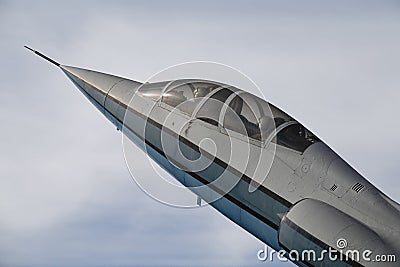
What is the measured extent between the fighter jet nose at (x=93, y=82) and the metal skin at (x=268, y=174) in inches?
56.2

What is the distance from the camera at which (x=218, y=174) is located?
9898 mm

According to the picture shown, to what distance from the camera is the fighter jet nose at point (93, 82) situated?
1436 centimetres

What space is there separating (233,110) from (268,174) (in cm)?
195

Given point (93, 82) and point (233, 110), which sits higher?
point (93, 82)

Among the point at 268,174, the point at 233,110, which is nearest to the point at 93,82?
the point at 233,110

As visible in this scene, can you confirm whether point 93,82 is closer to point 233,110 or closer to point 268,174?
point 233,110

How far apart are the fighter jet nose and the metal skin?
1428mm

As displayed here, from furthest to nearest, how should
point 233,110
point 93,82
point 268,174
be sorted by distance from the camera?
point 93,82 < point 233,110 < point 268,174

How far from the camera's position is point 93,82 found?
14953mm

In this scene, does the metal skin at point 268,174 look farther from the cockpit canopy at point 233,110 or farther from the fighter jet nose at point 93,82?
the fighter jet nose at point 93,82

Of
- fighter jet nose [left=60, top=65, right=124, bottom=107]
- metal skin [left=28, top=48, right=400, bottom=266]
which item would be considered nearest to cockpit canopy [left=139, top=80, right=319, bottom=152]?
metal skin [left=28, top=48, right=400, bottom=266]

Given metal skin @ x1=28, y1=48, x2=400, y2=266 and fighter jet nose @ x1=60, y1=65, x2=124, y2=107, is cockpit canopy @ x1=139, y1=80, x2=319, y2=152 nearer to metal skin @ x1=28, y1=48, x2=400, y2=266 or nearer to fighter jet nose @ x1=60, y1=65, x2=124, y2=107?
metal skin @ x1=28, y1=48, x2=400, y2=266

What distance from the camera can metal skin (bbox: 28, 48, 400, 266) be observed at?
285 inches

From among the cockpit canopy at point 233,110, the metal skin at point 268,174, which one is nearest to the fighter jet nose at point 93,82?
the metal skin at point 268,174
